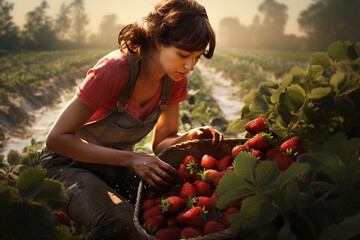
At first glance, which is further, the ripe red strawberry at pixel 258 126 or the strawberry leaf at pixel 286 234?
the ripe red strawberry at pixel 258 126

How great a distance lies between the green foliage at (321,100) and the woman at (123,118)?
50cm

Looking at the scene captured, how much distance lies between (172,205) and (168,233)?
16cm

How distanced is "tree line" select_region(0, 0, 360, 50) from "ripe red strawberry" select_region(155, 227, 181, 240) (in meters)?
23.3

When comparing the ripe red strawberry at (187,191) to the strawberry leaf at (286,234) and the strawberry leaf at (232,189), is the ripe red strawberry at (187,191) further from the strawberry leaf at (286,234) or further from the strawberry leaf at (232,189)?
the strawberry leaf at (286,234)

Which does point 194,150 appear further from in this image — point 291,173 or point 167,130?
point 291,173

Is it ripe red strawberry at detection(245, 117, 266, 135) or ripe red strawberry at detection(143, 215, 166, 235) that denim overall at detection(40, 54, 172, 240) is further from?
ripe red strawberry at detection(245, 117, 266, 135)

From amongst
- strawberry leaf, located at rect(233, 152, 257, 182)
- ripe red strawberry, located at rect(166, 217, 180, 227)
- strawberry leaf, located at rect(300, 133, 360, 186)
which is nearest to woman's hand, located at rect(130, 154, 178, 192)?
ripe red strawberry, located at rect(166, 217, 180, 227)

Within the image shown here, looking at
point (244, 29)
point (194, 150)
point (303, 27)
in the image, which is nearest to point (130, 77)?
point (194, 150)

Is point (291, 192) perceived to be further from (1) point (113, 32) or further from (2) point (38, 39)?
(1) point (113, 32)

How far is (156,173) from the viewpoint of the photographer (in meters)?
1.43

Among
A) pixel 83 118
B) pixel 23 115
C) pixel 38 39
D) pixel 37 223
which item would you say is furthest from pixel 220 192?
pixel 38 39

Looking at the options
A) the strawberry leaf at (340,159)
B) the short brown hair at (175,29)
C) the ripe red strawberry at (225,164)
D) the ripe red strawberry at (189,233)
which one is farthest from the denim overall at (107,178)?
the strawberry leaf at (340,159)

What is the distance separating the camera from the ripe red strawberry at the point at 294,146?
1.24m

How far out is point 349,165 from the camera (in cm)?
71
